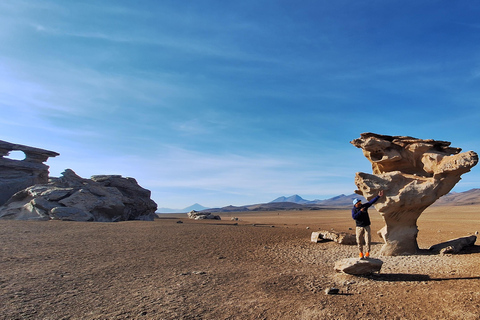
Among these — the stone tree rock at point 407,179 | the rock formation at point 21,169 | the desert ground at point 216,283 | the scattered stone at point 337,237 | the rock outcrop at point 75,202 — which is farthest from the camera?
the rock formation at point 21,169

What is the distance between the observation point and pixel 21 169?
33.0 metres

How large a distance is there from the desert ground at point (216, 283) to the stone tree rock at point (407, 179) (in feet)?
4.39

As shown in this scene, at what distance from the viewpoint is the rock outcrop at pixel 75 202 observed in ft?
75.9

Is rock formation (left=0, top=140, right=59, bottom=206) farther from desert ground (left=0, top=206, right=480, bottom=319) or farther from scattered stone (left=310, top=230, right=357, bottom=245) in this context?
scattered stone (left=310, top=230, right=357, bottom=245)

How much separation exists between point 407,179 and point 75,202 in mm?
23592

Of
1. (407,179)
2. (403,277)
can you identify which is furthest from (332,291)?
(407,179)

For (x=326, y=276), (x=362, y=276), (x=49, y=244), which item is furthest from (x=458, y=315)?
(x=49, y=244)

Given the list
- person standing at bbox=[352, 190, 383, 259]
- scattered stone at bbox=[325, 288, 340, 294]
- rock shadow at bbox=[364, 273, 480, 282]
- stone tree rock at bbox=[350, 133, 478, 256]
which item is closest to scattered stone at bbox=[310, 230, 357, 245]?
stone tree rock at bbox=[350, 133, 478, 256]

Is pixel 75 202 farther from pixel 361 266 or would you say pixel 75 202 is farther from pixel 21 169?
pixel 361 266

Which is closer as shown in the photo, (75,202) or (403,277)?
(403,277)

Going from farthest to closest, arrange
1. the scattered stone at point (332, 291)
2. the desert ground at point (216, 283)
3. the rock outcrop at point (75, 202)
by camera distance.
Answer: the rock outcrop at point (75, 202) → the scattered stone at point (332, 291) → the desert ground at point (216, 283)

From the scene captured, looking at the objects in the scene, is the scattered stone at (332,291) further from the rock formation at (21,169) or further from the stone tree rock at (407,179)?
the rock formation at (21,169)

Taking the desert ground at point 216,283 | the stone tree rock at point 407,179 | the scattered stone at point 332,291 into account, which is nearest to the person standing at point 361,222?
the desert ground at point 216,283

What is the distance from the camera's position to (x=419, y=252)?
12.4 m
